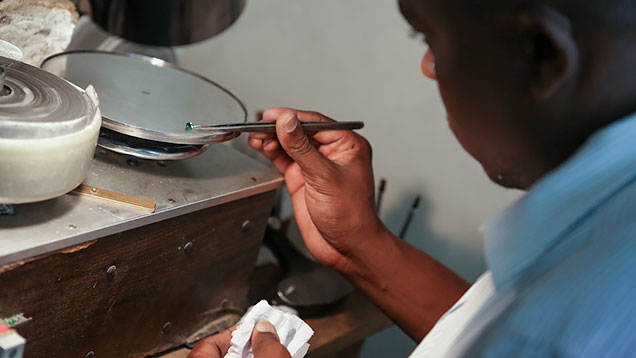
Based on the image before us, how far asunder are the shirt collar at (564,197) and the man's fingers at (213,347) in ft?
1.55

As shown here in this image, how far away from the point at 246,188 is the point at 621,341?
0.67 metres

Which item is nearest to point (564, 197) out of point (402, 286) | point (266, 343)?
point (266, 343)

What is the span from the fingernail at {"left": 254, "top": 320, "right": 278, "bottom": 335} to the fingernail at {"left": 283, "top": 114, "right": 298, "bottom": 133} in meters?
0.34

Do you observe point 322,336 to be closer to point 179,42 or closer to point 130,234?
point 130,234

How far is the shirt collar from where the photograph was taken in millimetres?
574

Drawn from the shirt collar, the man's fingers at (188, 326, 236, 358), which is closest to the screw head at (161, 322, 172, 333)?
the man's fingers at (188, 326, 236, 358)

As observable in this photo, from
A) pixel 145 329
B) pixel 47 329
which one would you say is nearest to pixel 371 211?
pixel 145 329

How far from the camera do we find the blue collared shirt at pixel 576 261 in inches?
20.9

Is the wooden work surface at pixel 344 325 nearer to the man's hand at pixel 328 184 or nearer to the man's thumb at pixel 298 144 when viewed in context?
the man's hand at pixel 328 184

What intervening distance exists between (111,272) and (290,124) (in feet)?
1.27

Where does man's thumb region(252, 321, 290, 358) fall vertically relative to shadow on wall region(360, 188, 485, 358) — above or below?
above

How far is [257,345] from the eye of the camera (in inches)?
34.6

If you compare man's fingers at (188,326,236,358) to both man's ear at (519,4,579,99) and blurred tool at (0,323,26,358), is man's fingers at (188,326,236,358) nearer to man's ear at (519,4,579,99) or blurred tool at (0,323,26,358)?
blurred tool at (0,323,26,358)

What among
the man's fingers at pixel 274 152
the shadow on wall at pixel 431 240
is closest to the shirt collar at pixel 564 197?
the man's fingers at pixel 274 152
